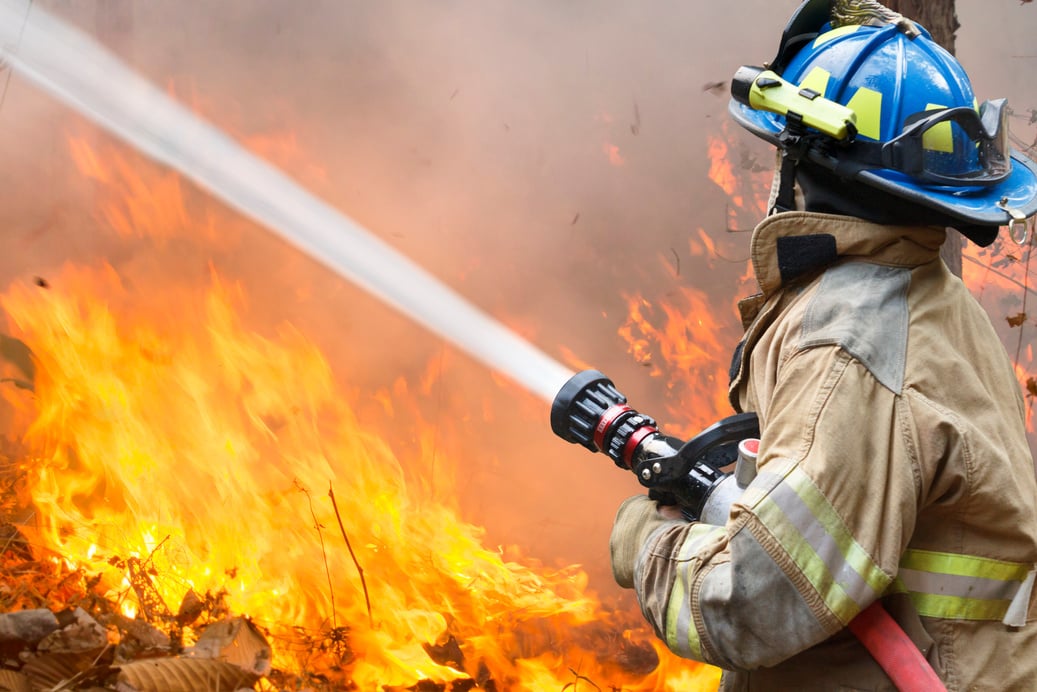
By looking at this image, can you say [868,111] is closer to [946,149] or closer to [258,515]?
[946,149]

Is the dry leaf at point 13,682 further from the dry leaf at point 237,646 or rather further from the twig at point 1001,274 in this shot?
the twig at point 1001,274

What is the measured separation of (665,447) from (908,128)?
34.3 inches

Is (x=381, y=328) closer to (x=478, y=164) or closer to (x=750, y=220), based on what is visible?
(x=478, y=164)

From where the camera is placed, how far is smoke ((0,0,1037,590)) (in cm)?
521

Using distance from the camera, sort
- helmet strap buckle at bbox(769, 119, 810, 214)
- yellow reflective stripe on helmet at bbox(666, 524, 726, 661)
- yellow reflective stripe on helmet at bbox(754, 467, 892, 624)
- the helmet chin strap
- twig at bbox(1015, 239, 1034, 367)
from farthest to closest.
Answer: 1. twig at bbox(1015, 239, 1034, 367)
2. the helmet chin strap
3. helmet strap buckle at bbox(769, 119, 810, 214)
4. yellow reflective stripe on helmet at bbox(666, 524, 726, 661)
5. yellow reflective stripe on helmet at bbox(754, 467, 892, 624)

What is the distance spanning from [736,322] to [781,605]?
13.0ft

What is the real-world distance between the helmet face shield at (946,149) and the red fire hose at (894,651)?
0.89m

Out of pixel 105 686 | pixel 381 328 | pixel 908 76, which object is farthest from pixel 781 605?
pixel 381 328

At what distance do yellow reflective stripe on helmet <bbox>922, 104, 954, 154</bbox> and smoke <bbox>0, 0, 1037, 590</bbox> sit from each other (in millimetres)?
3426

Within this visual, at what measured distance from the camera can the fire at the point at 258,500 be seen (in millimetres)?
4215

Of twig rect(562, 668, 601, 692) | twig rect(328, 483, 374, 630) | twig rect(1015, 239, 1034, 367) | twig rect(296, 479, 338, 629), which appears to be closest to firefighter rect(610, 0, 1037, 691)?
twig rect(562, 668, 601, 692)

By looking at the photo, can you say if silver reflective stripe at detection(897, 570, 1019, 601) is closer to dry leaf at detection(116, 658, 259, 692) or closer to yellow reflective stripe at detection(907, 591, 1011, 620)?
yellow reflective stripe at detection(907, 591, 1011, 620)

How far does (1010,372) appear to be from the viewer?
6.70 ft

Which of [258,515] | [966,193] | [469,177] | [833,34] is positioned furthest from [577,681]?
[833,34]
